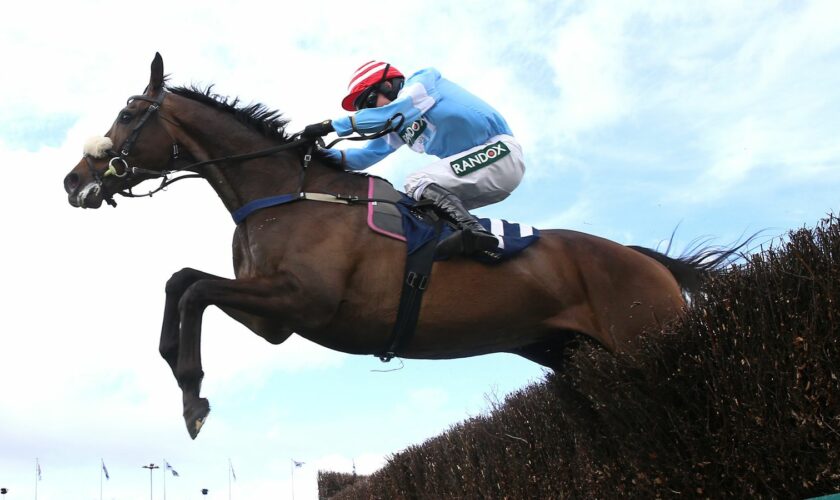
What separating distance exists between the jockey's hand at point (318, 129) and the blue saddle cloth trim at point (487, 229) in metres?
0.63

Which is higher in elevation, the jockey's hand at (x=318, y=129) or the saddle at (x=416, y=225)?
the jockey's hand at (x=318, y=129)

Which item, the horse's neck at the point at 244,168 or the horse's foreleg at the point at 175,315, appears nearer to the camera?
the horse's foreleg at the point at 175,315

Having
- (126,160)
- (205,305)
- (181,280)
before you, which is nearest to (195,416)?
(205,305)

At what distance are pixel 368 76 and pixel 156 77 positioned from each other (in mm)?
1348

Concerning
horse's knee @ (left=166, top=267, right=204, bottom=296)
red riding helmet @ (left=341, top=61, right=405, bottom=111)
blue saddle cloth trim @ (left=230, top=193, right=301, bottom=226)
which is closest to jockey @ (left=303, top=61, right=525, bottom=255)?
red riding helmet @ (left=341, top=61, right=405, bottom=111)

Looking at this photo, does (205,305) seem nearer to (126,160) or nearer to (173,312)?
(173,312)

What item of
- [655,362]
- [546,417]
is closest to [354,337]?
[655,362]

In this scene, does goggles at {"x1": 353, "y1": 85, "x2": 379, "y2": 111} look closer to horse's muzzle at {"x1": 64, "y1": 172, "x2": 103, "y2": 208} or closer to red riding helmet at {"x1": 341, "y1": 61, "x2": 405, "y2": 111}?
red riding helmet at {"x1": 341, "y1": 61, "x2": 405, "y2": 111}

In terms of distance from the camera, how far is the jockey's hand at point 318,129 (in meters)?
5.29

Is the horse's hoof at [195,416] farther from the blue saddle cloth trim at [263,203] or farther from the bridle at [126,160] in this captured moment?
the bridle at [126,160]

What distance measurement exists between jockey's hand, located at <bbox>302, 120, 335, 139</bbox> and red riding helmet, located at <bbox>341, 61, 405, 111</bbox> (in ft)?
1.35

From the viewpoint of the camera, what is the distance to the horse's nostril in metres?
5.27

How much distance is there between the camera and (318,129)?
530cm

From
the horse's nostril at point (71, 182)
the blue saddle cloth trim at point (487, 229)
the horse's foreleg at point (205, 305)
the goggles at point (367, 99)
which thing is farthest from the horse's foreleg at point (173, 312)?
the goggles at point (367, 99)
